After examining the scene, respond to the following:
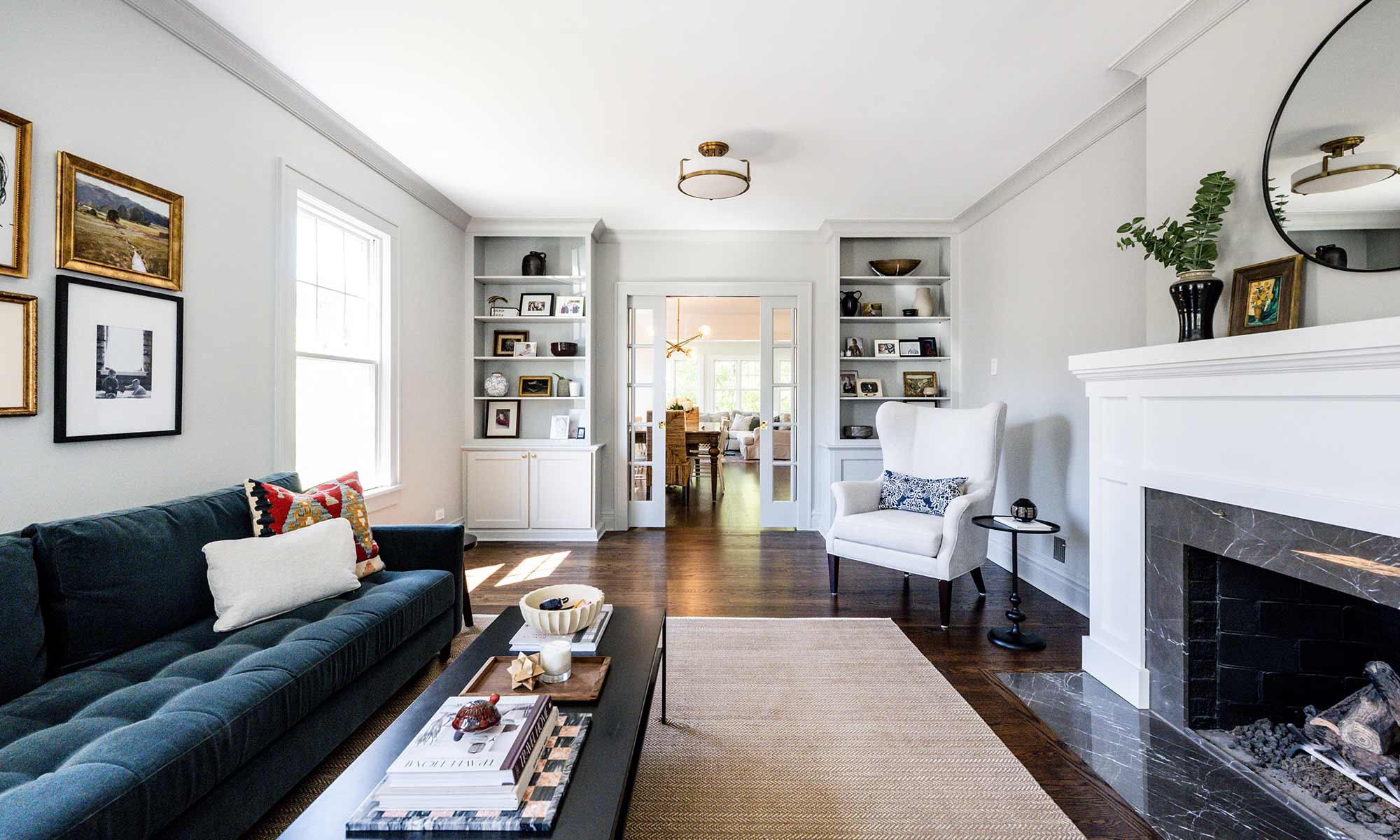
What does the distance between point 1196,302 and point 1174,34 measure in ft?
3.60

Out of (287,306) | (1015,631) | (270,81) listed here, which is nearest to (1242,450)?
(1015,631)

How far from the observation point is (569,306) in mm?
5035

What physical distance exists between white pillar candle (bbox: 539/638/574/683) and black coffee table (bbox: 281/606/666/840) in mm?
106

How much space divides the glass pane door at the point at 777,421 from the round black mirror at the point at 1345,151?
3.56m

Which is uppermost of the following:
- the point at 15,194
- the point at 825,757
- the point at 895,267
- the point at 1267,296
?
the point at 895,267

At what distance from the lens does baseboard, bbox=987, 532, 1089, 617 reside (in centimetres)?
325

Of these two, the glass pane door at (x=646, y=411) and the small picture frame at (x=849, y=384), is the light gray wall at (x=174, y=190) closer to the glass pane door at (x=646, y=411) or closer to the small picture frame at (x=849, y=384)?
the glass pane door at (x=646, y=411)

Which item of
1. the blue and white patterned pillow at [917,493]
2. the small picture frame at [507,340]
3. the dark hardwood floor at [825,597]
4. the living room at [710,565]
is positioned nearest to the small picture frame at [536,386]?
the small picture frame at [507,340]

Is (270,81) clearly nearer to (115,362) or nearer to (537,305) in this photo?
(115,362)

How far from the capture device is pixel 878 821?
64.7 inches

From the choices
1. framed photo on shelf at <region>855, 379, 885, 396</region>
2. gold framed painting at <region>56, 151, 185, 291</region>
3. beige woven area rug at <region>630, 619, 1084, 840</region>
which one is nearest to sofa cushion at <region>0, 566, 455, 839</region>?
beige woven area rug at <region>630, 619, 1084, 840</region>

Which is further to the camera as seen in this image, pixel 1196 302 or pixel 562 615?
pixel 1196 302

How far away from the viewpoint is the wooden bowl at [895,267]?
192 inches

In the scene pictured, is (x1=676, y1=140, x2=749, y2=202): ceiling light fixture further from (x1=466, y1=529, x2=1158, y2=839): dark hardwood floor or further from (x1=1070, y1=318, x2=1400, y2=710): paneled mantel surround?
(x1=466, y1=529, x2=1158, y2=839): dark hardwood floor
